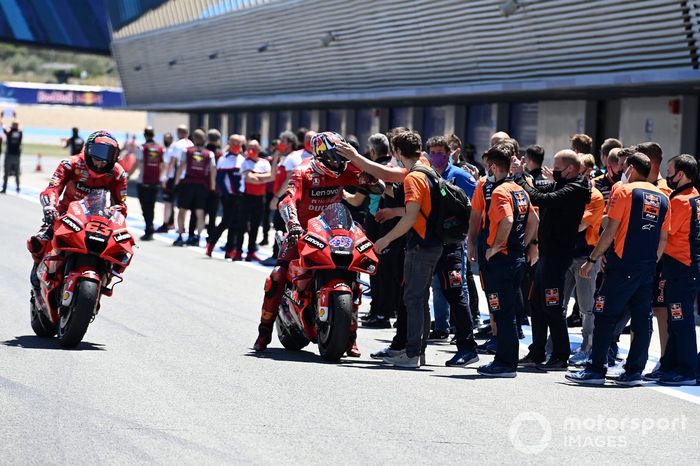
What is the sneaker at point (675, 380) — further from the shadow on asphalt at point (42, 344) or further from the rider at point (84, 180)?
the rider at point (84, 180)

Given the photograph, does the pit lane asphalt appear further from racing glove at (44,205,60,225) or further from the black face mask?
the black face mask

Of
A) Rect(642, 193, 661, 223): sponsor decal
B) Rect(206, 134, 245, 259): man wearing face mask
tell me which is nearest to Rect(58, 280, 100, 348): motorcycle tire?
Rect(642, 193, 661, 223): sponsor decal

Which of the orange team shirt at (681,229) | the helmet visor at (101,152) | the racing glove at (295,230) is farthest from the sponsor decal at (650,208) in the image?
the helmet visor at (101,152)

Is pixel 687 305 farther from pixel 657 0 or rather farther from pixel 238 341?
pixel 657 0

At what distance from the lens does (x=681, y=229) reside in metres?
10.1

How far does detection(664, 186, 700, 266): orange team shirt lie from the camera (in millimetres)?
10086

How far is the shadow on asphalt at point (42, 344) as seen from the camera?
10.2 meters

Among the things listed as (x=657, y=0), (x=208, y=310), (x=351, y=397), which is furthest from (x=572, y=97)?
(x=351, y=397)

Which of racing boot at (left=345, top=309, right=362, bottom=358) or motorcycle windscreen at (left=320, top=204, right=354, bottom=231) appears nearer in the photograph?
racing boot at (left=345, top=309, right=362, bottom=358)

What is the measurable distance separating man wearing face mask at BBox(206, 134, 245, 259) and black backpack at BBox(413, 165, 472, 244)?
9.86 metres

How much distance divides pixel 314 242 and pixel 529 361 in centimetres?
214

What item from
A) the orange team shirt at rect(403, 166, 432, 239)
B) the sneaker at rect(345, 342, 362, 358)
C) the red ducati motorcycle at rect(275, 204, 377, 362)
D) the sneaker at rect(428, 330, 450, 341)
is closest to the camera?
the orange team shirt at rect(403, 166, 432, 239)

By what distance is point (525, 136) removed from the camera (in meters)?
27.3

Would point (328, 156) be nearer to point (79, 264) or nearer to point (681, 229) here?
point (79, 264)
